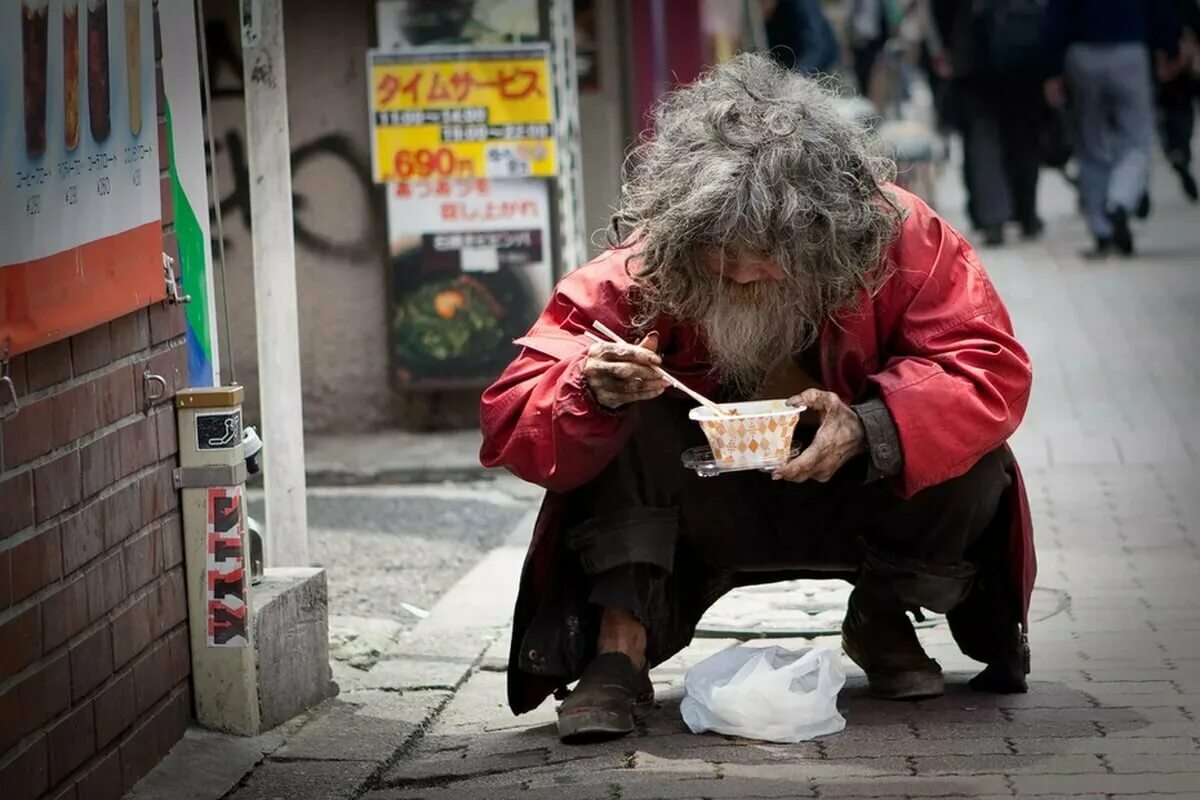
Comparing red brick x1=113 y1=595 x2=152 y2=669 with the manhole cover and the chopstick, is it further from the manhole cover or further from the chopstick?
the manhole cover

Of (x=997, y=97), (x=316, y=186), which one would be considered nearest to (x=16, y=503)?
(x=316, y=186)

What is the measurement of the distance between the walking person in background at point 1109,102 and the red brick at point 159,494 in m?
10.6

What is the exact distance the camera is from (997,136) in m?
14.7

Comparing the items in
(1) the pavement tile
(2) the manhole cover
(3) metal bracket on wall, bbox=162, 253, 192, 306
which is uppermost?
(3) metal bracket on wall, bbox=162, 253, 192, 306

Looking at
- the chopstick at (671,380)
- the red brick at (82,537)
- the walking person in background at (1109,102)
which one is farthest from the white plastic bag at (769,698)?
the walking person in background at (1109,102)

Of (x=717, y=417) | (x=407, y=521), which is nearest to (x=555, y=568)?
(x=717, y=417)

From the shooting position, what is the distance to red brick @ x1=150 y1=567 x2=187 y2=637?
3.94 metres

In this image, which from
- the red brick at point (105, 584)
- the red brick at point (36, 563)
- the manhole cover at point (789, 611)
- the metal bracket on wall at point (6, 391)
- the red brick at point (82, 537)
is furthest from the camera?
the manhole cover at point (789, 611)

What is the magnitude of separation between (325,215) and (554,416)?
179 inches

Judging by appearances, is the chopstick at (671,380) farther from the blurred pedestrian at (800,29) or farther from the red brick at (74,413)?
the blurred pedestrian at (800,29)

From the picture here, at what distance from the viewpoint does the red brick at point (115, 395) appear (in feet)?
12.1

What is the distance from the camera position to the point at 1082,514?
660cm

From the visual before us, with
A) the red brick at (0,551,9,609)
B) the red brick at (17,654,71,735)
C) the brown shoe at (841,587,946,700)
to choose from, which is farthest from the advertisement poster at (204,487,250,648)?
the brown shoe at (841,587,946,700)

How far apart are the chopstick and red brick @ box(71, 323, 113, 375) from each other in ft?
2.91
